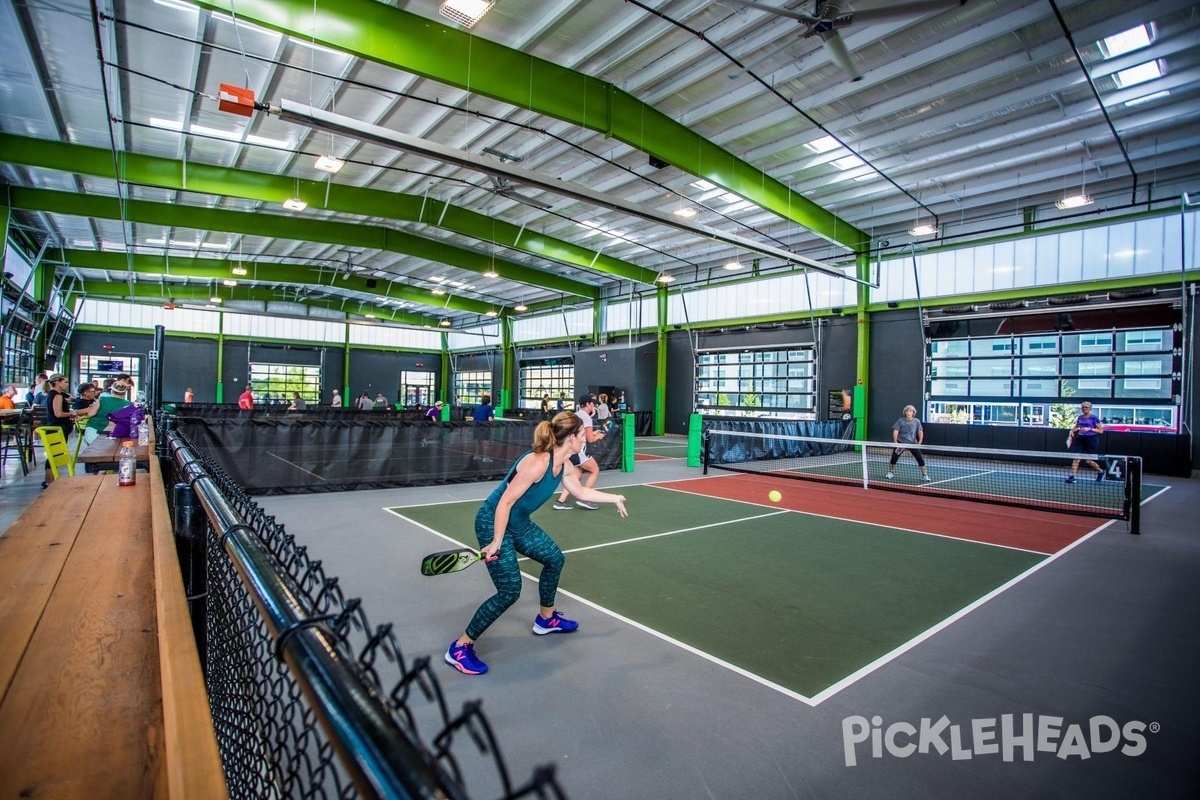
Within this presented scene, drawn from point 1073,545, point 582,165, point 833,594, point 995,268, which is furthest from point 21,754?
point 995,268

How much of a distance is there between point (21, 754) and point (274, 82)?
11.8 meters

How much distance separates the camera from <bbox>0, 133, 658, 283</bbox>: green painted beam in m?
12.1

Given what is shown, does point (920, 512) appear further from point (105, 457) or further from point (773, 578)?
point (105, 457)

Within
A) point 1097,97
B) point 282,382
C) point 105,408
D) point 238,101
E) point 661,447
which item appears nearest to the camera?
point 238,101

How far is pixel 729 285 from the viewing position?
2297cm

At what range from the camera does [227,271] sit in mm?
24656

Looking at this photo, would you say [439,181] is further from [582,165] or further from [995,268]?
[995,268]

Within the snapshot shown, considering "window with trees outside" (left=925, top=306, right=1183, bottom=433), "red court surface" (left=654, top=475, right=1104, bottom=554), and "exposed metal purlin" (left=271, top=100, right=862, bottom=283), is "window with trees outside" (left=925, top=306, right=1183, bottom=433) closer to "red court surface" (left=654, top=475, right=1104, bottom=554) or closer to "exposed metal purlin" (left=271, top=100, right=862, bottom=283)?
"red court surface" (left=654, top=475, right=1104, bottom=554)

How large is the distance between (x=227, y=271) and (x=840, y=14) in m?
25.7

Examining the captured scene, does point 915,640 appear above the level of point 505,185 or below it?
below

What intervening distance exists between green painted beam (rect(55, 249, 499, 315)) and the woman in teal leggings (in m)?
22.8

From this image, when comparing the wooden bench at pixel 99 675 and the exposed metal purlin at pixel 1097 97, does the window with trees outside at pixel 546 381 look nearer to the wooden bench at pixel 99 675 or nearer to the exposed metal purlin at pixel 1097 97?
the exposed metal purlin at pixel 1097 97

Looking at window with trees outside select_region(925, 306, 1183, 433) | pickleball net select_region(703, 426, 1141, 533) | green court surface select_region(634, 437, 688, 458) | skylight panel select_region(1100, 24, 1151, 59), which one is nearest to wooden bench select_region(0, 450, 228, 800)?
pickleball net select_region(703, 426, 1141, 533)
